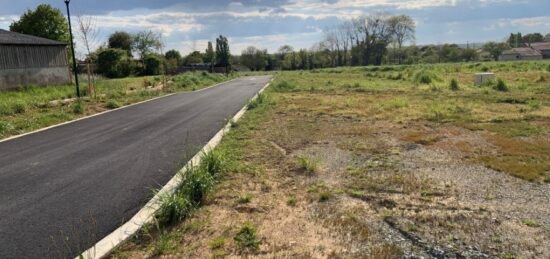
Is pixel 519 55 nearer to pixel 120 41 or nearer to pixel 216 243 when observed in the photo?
pixel 120 41

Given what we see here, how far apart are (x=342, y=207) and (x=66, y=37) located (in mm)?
42776

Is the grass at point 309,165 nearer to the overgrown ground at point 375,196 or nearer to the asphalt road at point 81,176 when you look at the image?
the overgrown ground at point 375,196

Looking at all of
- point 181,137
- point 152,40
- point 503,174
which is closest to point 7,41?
point 181,137

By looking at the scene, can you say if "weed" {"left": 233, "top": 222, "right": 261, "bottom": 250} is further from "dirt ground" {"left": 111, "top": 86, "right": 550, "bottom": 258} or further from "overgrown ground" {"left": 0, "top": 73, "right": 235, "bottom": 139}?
"overgrown ground" {"left": 0, "top": 73, "right": 235, "bottom": 139}

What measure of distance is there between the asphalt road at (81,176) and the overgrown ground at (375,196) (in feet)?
2.54

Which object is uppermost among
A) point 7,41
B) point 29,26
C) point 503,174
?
point 29,26

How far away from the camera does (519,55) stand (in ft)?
318

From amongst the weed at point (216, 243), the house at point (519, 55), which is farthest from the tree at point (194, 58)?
the weed at point (216, 243)

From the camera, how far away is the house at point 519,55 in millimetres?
96000

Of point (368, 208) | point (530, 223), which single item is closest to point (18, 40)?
point (368, 208)

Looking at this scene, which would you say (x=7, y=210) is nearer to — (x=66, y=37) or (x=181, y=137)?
(x=181, y=137)

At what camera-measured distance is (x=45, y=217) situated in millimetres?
5023

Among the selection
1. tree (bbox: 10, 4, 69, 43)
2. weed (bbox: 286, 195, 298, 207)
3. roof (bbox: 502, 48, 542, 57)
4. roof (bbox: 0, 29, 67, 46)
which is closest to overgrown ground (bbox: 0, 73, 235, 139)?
roof (bbox: 0, 29, 67, 46)

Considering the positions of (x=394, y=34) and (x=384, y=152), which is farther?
(x=394, y=34)
